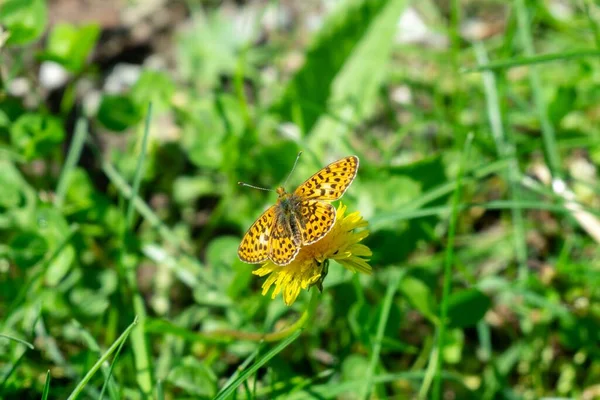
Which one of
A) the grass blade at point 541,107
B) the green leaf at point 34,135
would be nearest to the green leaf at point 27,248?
the green leaf at point 34,135

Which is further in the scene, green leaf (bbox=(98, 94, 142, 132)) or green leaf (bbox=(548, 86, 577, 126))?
green leaf (bbox=(98, 94, 142, 132))

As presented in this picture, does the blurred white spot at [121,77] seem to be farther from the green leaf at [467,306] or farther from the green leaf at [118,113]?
the green leaf at [467,306]

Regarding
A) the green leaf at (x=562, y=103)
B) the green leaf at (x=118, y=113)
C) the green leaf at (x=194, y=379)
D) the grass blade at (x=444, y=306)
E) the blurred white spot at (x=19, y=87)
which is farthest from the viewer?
the blurred white spot at (x=19, y=87)

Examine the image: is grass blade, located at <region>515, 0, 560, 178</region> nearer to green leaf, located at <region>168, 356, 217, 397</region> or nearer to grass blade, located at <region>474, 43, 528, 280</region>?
grass blade, located at <region>474, 43, 528, 280</region>

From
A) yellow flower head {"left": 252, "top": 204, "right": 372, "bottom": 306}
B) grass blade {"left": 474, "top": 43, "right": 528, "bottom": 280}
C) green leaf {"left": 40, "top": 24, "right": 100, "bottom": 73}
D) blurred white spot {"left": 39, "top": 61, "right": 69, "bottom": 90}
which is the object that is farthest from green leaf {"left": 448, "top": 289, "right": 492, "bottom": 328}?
blurred white spot {"left": 39, "top": 61, "right": 69, "bottom": 90}

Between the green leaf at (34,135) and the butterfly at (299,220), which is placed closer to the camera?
the butterfly at (299,220)

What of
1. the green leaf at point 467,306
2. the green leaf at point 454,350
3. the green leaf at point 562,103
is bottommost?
the green leaf at point 454,350
